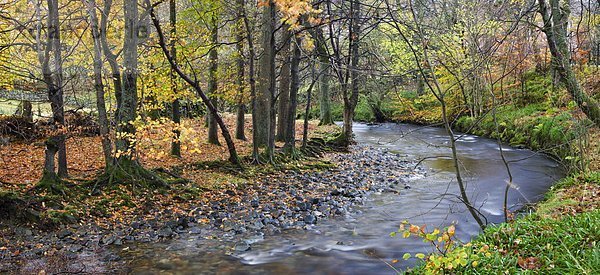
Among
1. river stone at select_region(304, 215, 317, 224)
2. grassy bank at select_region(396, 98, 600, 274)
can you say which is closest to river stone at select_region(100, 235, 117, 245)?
river stone at select_region(304, 215, 317, 224)

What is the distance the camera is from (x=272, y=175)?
12320 millimetres

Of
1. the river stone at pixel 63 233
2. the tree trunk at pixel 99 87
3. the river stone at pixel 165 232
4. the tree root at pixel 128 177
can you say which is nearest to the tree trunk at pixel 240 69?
the tree trunk at pixel 99 87

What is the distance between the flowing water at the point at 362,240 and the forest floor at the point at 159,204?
0.37m

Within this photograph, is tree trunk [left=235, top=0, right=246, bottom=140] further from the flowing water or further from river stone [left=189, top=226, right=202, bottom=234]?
river stone [left=189, top=226, right=202, bottom=234]

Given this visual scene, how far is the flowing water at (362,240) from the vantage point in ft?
21.1

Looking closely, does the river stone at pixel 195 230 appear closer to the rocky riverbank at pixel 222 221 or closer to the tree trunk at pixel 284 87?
the rocky riverbank at pixel 222 221

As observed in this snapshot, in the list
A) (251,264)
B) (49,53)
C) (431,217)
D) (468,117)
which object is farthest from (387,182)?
(468,117)

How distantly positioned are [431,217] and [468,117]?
16.3 meters

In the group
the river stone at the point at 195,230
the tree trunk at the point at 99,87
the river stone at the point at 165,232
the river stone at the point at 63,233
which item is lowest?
the river stone at the point at 195,230

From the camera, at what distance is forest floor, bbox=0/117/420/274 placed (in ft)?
22.2

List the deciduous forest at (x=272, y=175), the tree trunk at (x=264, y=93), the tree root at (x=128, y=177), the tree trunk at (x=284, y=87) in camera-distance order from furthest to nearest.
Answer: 1. the tree trunk at (x=284, y=87)
2. the tree trunk at (x=264, y=93)
3. the tree root at (x=128, y=177)
4. the deciduous forest at (x=272, y=175)

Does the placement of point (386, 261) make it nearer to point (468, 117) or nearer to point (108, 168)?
point (108, 168)

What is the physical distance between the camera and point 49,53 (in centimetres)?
890

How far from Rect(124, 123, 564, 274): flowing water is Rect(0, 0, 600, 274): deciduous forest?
0.14ft
